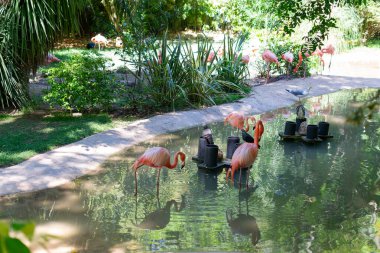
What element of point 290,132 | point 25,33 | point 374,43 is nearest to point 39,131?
point 25,33

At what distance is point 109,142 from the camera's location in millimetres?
7367

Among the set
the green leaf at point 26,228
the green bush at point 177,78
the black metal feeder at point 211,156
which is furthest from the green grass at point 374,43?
the green leaf at point 26,228

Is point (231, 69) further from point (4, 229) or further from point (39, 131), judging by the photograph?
point (4, 229)

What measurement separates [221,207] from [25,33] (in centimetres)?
500

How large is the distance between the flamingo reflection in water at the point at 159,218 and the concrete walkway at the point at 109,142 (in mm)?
1330

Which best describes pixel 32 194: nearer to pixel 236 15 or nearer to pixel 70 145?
pixel 70 145

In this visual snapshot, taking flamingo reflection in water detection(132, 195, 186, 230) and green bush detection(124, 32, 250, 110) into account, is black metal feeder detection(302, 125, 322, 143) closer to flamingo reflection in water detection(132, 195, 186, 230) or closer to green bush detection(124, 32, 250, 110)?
green bush detection(124, 32, 250, 110)

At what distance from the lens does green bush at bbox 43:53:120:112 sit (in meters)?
8.77

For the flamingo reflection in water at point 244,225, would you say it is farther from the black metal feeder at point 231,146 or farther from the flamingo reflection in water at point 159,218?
the black metal feeder at point 231,146

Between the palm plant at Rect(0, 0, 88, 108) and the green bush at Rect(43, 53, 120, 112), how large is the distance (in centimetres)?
44

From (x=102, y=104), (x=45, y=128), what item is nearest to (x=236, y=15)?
(x=102, y=104)

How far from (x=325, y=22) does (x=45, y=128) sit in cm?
438

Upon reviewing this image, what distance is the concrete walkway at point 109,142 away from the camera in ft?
19.0

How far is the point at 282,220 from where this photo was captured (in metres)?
4.89
